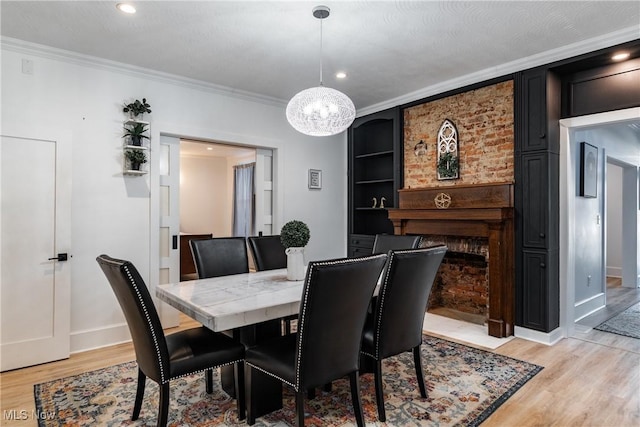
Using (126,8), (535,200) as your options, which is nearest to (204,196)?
(126,8)

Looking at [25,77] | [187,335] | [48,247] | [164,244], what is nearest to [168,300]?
[187,335]

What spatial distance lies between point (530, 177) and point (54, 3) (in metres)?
4.09

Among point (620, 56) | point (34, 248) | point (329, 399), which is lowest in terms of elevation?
point (329, 399)

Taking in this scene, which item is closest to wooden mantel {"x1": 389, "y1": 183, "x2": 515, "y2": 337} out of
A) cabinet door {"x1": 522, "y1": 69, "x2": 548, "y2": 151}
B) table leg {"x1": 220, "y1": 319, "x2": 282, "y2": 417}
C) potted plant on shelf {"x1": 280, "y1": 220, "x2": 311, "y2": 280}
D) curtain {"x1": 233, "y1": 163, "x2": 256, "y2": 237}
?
cabinet door {"x1": 522, "y1": 69, "x2": 548, "y2": 151}

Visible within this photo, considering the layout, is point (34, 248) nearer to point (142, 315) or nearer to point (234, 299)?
point (142, 315)

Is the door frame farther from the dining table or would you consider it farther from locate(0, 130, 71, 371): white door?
the dining table

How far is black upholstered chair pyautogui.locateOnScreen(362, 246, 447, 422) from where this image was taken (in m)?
2.13

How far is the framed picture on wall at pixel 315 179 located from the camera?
17.2ft

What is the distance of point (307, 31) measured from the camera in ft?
9.87

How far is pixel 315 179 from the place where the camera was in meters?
5.30

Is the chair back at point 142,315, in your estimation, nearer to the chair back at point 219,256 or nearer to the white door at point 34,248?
the chair back at point 219,256

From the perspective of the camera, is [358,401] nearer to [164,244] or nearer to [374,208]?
[164,244]

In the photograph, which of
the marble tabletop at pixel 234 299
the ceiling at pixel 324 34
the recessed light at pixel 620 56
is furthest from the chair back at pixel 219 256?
the recessed light at pixel 620 56

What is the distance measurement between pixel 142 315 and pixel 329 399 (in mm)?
→ 1307
